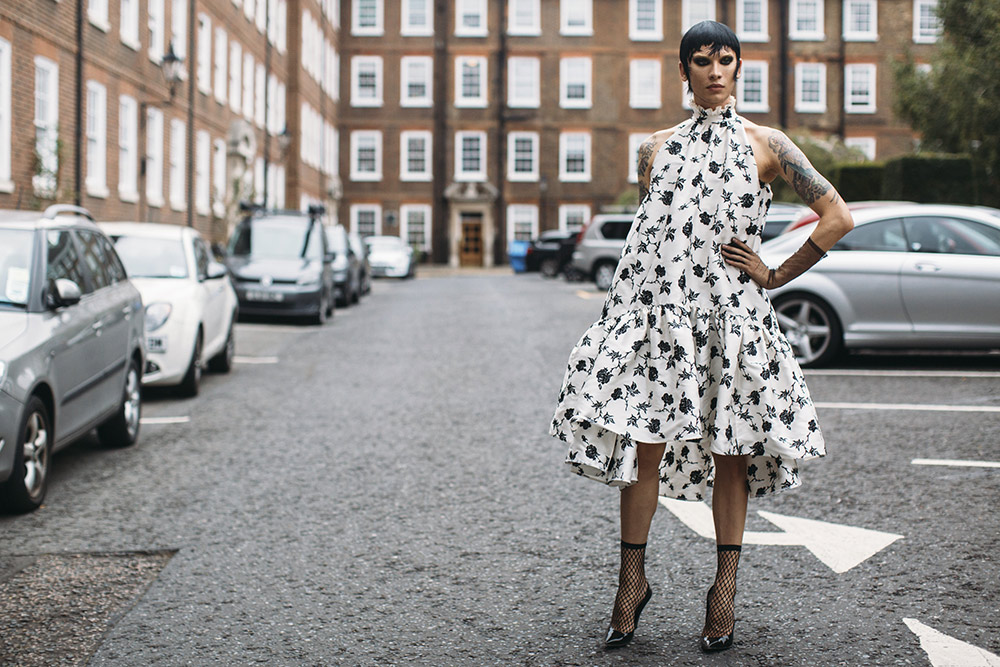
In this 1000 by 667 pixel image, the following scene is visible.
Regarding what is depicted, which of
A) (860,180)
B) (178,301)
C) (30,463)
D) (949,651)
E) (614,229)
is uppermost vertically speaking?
(860,180)

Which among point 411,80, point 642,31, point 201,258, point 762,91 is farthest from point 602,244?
point 411,80

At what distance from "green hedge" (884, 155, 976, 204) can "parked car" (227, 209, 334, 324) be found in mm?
10860

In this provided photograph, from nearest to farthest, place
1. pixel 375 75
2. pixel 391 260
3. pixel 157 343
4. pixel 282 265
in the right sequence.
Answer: pixel 157 343 → pixel 282 265 → pixel 391 260 → pixel 375 75

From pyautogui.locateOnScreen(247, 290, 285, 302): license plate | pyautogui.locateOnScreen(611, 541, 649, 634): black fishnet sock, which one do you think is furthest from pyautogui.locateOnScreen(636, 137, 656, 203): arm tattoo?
pyautogui.locateOnScreen(247, 290, 285, 302): license plate

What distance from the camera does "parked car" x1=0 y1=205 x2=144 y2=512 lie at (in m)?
5.82

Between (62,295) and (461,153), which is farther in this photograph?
(461,153)

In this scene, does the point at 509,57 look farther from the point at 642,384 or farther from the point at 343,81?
the point at 642,384

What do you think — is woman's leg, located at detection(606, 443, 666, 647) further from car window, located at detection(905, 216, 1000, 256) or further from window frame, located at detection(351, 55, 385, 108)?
window frame, located at detection(351, 55, 385, 108)

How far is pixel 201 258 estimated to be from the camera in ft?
39.6

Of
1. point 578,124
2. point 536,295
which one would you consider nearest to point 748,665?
point 536,295

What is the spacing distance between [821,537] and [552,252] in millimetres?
35885

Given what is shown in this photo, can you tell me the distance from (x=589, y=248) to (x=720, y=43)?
26.3m

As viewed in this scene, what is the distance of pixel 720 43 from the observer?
3.58 metres

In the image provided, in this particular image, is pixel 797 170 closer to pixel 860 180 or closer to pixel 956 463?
pixel 956 463
